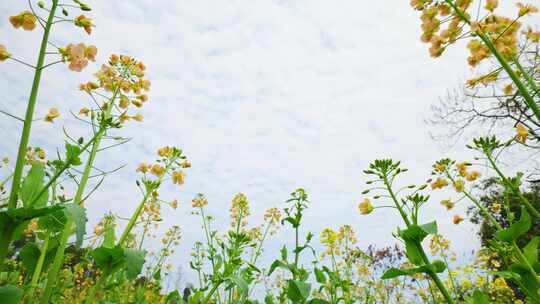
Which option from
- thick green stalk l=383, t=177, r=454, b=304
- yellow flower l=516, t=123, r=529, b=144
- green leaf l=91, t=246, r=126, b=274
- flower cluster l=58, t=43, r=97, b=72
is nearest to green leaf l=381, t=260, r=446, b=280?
thick green stalk l=383, t=177, r=454, b=304

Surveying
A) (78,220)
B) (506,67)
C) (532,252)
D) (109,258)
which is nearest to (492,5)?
(506,67)

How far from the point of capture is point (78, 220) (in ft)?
3.41

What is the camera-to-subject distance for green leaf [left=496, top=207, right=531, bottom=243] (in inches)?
66.7

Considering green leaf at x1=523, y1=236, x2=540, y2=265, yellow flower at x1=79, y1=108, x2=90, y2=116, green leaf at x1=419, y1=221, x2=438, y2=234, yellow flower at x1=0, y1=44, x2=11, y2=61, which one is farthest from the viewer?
yellow flower at x1=79, y1=108, x2=90, y2=116

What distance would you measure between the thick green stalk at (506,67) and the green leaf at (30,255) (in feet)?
8.36

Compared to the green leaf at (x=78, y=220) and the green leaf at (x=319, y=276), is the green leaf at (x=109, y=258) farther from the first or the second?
the green leaf at (x=319, y=276)

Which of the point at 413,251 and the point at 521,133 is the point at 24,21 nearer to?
the point at 413,251

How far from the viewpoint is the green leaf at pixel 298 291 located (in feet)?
7.50

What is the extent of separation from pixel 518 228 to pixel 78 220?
2138 millimetres

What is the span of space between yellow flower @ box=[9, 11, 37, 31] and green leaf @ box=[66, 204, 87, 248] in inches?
39.3

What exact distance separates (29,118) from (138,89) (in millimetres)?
1036

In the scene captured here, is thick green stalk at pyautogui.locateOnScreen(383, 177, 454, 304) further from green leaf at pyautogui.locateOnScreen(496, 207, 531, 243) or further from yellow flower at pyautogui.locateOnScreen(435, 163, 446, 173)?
yellow flower at pyautogui.locateOnScreen(435, 163, 446, 173)

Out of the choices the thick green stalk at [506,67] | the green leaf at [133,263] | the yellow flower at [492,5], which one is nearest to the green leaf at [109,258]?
the green leaf at [133,263]

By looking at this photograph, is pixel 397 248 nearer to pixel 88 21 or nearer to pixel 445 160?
pixel 445 160
